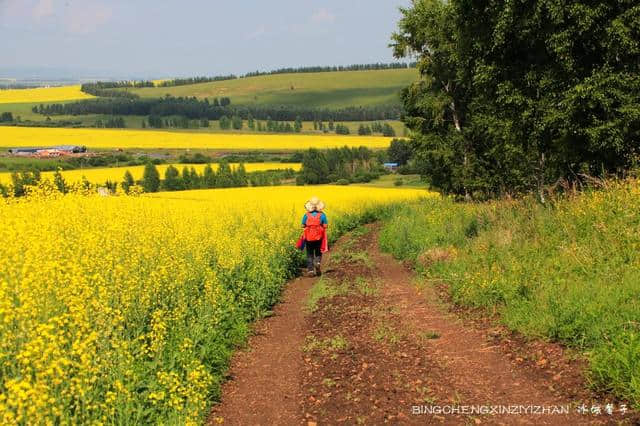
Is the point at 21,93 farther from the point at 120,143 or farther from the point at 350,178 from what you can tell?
the point at 350,178

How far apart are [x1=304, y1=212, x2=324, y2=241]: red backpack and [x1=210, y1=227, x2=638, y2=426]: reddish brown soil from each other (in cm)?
497

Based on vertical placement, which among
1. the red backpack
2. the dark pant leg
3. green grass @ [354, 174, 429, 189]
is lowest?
green grass @ [354, 174, 429, 189]

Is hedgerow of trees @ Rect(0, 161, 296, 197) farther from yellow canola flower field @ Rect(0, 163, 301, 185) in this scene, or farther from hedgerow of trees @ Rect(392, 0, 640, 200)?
hedgerow of trees @ Rect(392, 0, 640, 200)

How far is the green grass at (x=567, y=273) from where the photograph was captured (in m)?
6.36

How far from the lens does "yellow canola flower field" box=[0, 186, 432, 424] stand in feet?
16.2

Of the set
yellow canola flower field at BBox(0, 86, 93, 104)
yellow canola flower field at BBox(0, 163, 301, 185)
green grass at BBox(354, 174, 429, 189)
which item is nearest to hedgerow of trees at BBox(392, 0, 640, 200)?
yellow canola flower field at BBox(0, 163, 301, 185)

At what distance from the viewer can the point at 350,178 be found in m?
70.7

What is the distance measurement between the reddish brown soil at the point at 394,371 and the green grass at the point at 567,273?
0.34 m

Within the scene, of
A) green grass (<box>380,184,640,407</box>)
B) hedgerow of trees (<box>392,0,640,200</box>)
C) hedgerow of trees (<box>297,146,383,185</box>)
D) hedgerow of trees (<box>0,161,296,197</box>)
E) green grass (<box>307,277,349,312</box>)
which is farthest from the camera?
hedgerow of trees (<box>297,146,383,185</box>)

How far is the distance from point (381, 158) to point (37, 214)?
80069 mm

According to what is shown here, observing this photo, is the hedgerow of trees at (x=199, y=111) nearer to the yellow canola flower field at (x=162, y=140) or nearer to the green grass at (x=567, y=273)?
the yellow canola flower field at (x=162, y=140)

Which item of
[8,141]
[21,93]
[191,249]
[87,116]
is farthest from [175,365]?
[21,93]

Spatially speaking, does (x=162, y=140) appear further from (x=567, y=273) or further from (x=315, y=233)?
(x=567, y=273)

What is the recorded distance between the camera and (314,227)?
16.2 meters
